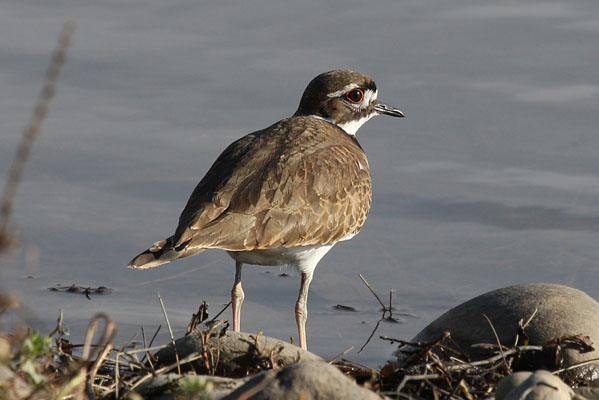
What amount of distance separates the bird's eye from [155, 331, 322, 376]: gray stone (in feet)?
11.2

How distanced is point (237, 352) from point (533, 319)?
2.03 metres

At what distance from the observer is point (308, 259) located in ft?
25.3

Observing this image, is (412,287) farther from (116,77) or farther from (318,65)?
(116,77)

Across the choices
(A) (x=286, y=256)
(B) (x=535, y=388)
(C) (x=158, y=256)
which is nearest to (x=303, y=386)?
(B) (x=535, y=388)

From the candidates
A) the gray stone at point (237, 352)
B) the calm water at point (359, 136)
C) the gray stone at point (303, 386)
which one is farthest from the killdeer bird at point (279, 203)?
the gray stone at point (303, 386)

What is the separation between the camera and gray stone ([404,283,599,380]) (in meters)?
6.72

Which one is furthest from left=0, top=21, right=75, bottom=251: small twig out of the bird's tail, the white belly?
the white belly

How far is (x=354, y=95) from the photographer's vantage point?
8.98 meters

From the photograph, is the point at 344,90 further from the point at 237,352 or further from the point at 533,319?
the point at 237,352

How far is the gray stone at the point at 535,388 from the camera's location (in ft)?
16.3

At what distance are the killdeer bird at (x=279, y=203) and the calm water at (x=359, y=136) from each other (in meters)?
0.88

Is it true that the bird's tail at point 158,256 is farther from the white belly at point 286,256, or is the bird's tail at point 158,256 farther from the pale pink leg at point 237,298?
the pale pink leg at point 237,298

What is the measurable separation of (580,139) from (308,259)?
4.15m

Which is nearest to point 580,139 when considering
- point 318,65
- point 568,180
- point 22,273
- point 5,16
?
point 568,180
